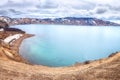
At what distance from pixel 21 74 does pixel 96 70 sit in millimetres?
6935

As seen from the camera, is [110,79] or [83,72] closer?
[110,79]

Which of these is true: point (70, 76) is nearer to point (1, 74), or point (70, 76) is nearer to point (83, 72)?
point (83, 72)

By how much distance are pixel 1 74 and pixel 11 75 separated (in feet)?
2.85

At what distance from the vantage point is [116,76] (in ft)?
77.5

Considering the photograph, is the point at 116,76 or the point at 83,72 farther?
the point at 83,72

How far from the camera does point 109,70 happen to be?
25500 millimetres

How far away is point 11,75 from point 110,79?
8.55 metres

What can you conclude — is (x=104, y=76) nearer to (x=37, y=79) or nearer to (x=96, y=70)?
(x=96, y=70)

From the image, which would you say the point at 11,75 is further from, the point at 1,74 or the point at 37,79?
the point at 37,79

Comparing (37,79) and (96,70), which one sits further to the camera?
(96,70)

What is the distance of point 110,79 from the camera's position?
23.2m

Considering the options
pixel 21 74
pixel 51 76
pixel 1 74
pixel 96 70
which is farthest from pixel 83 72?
pixel 1 74

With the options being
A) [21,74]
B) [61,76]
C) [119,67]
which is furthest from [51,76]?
[119,67]

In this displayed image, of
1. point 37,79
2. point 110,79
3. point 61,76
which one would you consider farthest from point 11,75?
point 110,79
